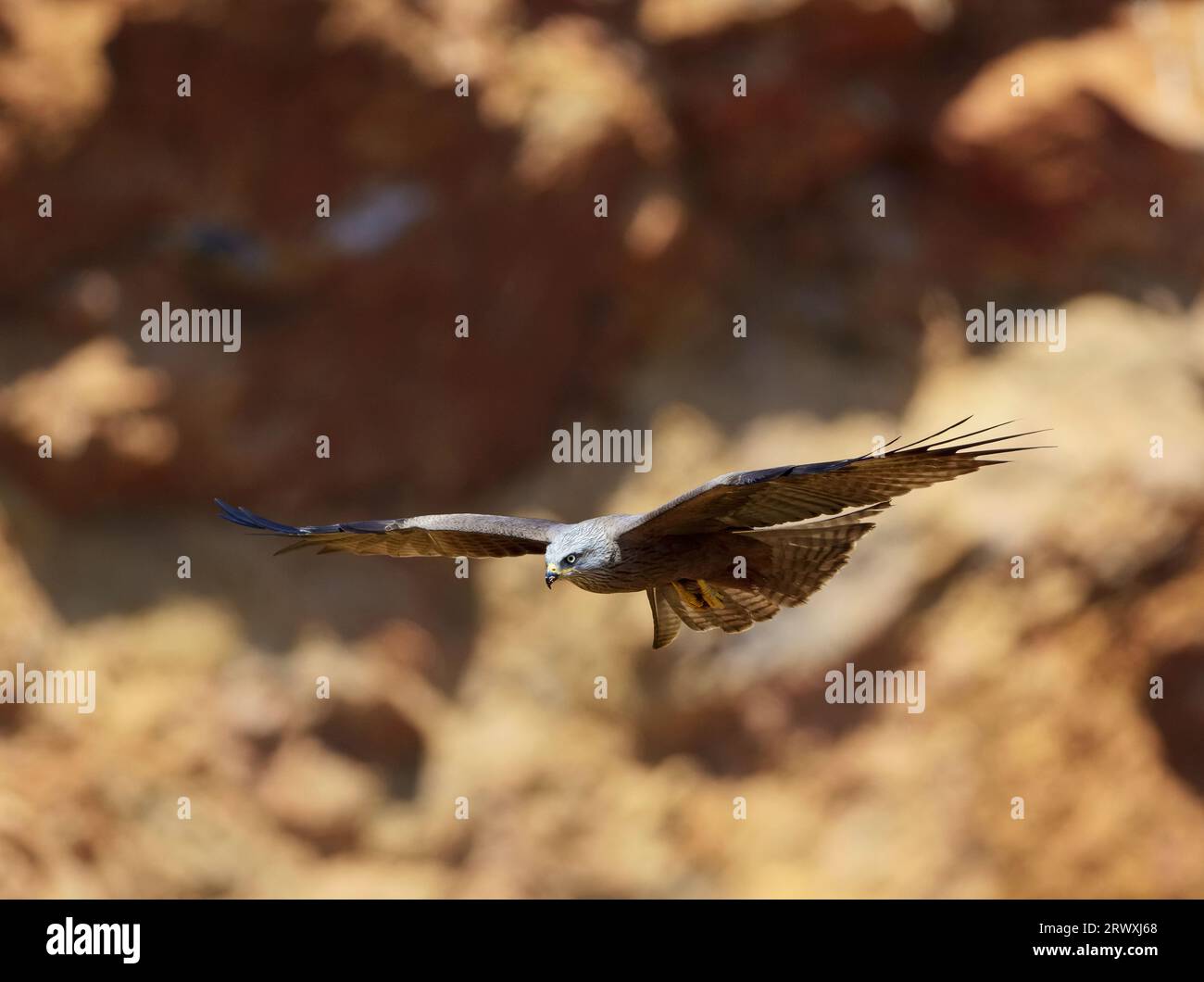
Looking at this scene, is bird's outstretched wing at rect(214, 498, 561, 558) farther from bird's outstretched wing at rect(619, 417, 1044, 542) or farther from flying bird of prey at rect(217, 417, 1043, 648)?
bird's outstretched wing at rect(619, 417, 1044, 542)

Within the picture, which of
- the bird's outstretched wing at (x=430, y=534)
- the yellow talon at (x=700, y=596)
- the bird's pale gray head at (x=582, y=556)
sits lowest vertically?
the yellow talon at (x=700, y=596)

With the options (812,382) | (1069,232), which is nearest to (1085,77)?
(1069,232)

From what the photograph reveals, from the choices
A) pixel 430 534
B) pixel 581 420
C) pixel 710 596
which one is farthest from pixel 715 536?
pixel 581 420

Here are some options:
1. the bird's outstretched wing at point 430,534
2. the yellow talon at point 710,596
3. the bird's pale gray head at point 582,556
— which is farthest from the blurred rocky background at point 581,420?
the bird's pale gray head at point 582,556

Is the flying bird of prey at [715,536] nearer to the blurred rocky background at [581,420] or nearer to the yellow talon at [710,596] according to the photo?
the yellow talon at [710,596]

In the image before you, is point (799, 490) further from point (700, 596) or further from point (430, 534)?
point (430, 534)
